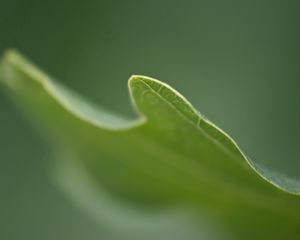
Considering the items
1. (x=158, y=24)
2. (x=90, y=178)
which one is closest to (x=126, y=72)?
(x=158, y=24)

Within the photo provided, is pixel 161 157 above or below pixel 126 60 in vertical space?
below

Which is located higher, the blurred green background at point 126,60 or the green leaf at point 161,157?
the blurred green background at point 126,60

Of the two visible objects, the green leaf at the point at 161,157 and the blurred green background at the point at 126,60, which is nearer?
the green leaf at the point at 161,157

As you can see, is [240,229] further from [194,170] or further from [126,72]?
[126,72]

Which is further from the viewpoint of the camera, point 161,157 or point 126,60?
point 126,60
